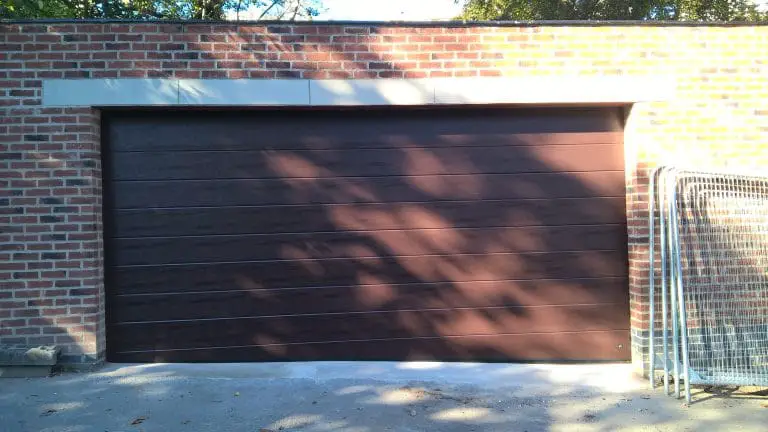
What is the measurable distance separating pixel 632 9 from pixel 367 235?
1124cm

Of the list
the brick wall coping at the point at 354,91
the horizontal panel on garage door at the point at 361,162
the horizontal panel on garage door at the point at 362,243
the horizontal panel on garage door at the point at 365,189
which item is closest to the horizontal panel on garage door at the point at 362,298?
the horizontal panel on garage door at the point at 362,243

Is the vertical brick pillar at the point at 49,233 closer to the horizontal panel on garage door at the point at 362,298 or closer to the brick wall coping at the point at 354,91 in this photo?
the brick wall coping at the point at 354,91

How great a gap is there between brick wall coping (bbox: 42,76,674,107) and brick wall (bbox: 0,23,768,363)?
3.2 inches

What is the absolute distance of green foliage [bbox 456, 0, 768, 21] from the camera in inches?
554

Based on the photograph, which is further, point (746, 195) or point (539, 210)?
point (539, 210)

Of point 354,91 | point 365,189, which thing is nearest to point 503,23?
point 354,91

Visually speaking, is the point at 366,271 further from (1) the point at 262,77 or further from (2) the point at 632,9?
(2) the point at 632,9

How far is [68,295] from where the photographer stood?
5.60 metres

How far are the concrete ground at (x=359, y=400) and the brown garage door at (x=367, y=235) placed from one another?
1.04 feet

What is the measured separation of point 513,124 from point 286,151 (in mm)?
2282

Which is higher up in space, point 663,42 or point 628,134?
point 663,42

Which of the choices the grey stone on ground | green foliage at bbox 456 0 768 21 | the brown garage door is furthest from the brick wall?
green foliage at bbox 456 0 768 21

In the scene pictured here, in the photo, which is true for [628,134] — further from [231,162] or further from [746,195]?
[231,162]

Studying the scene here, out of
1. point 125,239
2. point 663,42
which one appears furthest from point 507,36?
point 125,239
